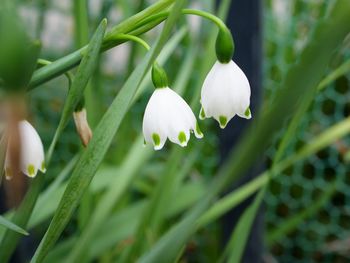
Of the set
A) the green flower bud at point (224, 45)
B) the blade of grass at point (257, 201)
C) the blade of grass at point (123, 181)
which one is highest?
the blade of grass at point (123, 181)

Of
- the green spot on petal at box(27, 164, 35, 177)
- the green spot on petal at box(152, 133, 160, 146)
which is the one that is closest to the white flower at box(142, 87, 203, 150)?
the green spot on petal at box(152, 133, 160, 146)

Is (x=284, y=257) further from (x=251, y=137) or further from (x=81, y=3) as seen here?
(x=251, y=137)

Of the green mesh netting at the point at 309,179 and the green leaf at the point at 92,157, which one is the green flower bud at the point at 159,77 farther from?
the green mesh netting at the point at 309,179

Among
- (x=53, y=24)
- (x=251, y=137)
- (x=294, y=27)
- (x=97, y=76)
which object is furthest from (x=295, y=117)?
(x=53, y=24)

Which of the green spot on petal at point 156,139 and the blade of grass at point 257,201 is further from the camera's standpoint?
the blade of grass at point 257,201

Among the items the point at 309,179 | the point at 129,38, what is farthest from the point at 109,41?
the point at 309,179

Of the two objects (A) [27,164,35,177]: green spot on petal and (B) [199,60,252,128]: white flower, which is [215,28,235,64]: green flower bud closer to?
(B) [199,60,252,128]: white flower

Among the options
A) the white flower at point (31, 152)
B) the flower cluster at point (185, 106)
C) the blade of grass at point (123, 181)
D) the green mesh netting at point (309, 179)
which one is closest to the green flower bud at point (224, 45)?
the flower cluster at point (185, 106)
